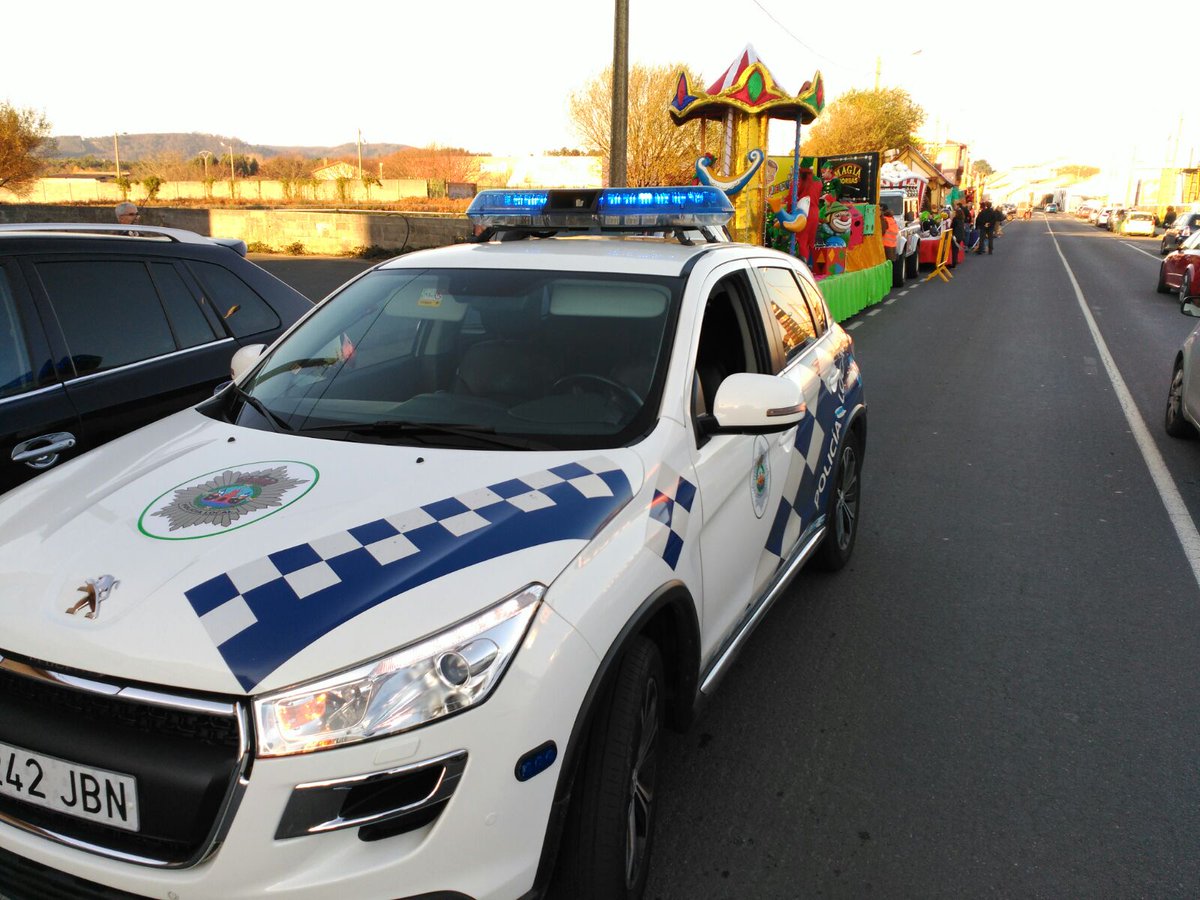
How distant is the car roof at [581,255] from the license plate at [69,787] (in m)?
2.07

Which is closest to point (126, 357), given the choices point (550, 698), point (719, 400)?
point (719, 400)

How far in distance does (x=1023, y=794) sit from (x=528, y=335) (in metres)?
2.19

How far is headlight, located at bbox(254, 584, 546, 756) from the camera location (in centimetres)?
171

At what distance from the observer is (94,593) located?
1.94m

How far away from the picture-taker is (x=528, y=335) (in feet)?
10.0

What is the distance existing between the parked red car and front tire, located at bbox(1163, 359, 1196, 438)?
9.98m

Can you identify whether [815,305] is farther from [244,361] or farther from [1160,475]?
[1160,475]

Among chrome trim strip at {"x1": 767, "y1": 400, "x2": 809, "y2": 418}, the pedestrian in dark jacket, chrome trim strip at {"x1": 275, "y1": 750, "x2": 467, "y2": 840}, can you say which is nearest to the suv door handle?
chrome trim strip at {"x1": 275, "y1": 750, "x2": 467, "y2": 840}

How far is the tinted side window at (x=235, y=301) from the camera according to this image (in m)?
4.47

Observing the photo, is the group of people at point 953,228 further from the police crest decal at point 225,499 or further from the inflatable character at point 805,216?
the police crest decal at point 225,499

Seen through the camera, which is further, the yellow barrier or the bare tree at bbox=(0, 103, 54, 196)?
the bare tree at bbox=(0, 103, 54, 196)

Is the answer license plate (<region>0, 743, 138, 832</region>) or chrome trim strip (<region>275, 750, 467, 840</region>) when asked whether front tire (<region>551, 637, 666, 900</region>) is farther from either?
license plate (<region>0, 743, 138, 832</region>)

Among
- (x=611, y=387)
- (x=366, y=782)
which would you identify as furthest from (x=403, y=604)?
(x=611, y=387)

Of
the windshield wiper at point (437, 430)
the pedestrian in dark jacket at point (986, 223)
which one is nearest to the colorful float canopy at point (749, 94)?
the windshield wiper at point (437, 430)
